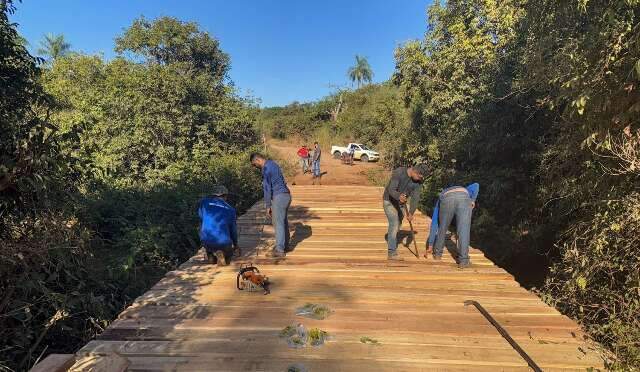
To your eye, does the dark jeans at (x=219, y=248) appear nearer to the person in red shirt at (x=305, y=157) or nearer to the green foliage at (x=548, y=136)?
the green foliage at (x=548, y=136)

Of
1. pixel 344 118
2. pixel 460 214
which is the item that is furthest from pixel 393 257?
pixel 344 118

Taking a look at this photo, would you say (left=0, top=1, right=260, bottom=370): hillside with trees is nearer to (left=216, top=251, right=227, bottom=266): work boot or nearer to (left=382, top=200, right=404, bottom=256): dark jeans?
(left=216, top=251, right=227, bottom=266): work boot

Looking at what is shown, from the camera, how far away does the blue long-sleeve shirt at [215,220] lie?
5.51 m

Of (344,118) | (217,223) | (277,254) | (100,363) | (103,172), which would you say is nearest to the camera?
A: (100,363)

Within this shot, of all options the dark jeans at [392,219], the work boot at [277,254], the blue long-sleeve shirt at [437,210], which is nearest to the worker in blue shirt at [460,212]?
the blue long-sleeve shirt at [437,210]

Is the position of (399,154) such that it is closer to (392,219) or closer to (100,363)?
(392,219)

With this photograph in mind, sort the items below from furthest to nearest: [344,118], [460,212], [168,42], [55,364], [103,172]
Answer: [344,118], [168,42], [103,172], [460,212], [55,364]

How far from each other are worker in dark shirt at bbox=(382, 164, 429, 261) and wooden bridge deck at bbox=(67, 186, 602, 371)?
15.8 inches

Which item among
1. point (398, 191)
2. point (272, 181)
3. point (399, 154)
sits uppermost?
point (399, 154)

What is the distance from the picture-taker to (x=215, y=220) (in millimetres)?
5508

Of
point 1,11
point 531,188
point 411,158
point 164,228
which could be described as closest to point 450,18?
point 411,158

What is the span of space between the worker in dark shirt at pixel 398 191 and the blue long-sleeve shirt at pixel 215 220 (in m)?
2.08

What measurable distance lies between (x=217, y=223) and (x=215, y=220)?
0.15 feet

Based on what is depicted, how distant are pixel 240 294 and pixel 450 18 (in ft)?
49.6
